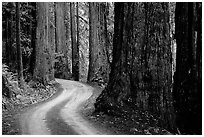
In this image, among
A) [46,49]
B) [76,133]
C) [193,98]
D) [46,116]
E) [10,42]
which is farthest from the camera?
[10,42]

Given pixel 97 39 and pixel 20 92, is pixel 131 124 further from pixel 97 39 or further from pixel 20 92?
pixel 97 39

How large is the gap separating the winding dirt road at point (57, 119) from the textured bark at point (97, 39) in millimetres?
6846

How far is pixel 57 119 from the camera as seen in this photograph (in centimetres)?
1134

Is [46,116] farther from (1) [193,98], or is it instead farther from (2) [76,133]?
(1) [193,98]

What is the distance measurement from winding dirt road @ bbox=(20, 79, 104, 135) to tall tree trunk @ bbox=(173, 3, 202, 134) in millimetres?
3266

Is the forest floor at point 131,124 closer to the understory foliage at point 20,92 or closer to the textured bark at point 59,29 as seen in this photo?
the understory foliage at point 20,92

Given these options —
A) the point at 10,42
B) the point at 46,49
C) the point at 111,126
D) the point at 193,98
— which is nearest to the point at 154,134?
the point at 111,126

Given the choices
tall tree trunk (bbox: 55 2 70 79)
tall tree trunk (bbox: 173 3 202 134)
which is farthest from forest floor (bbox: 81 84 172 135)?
tall tree trunk (bbox: 55 2 70 79)

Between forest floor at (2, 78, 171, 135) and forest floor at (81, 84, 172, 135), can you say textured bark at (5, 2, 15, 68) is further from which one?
forest floor at (81, 84, 172, 135)

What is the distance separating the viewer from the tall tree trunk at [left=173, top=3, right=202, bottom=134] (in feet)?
34.7

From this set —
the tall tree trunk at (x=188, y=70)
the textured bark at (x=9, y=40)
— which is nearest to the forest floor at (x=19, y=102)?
the textured bark at (x=9, y=40)

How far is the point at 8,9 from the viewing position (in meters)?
22.4

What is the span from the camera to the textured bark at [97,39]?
2461cm

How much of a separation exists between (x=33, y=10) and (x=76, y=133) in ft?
47.1
